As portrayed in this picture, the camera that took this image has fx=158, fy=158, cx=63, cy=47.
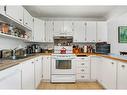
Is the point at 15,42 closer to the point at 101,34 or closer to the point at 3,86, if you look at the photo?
the point at 3,86

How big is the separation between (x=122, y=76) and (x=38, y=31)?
3111 mm

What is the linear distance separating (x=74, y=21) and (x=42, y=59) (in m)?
1.66

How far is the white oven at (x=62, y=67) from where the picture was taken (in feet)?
15.0

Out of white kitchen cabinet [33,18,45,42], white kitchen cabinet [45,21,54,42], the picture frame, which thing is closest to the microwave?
the picture frame

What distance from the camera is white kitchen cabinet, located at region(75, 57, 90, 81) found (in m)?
4.65

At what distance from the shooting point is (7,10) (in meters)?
2.24

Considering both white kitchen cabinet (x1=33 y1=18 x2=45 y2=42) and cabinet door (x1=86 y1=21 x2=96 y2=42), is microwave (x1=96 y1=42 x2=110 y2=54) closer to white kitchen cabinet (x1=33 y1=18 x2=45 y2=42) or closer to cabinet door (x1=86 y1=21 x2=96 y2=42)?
cabinet door (x1=86 y1=21 x2=96 y2=42)

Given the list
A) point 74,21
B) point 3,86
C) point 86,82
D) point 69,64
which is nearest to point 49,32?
point 74,21

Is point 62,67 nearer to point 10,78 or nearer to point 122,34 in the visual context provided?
point 122,34

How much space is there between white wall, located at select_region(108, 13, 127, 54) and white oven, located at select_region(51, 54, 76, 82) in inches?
54.4

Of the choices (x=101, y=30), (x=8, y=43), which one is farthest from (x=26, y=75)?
(x=101, y=30)

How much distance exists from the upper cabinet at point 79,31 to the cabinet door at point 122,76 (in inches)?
102

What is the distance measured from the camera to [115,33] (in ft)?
16.1
